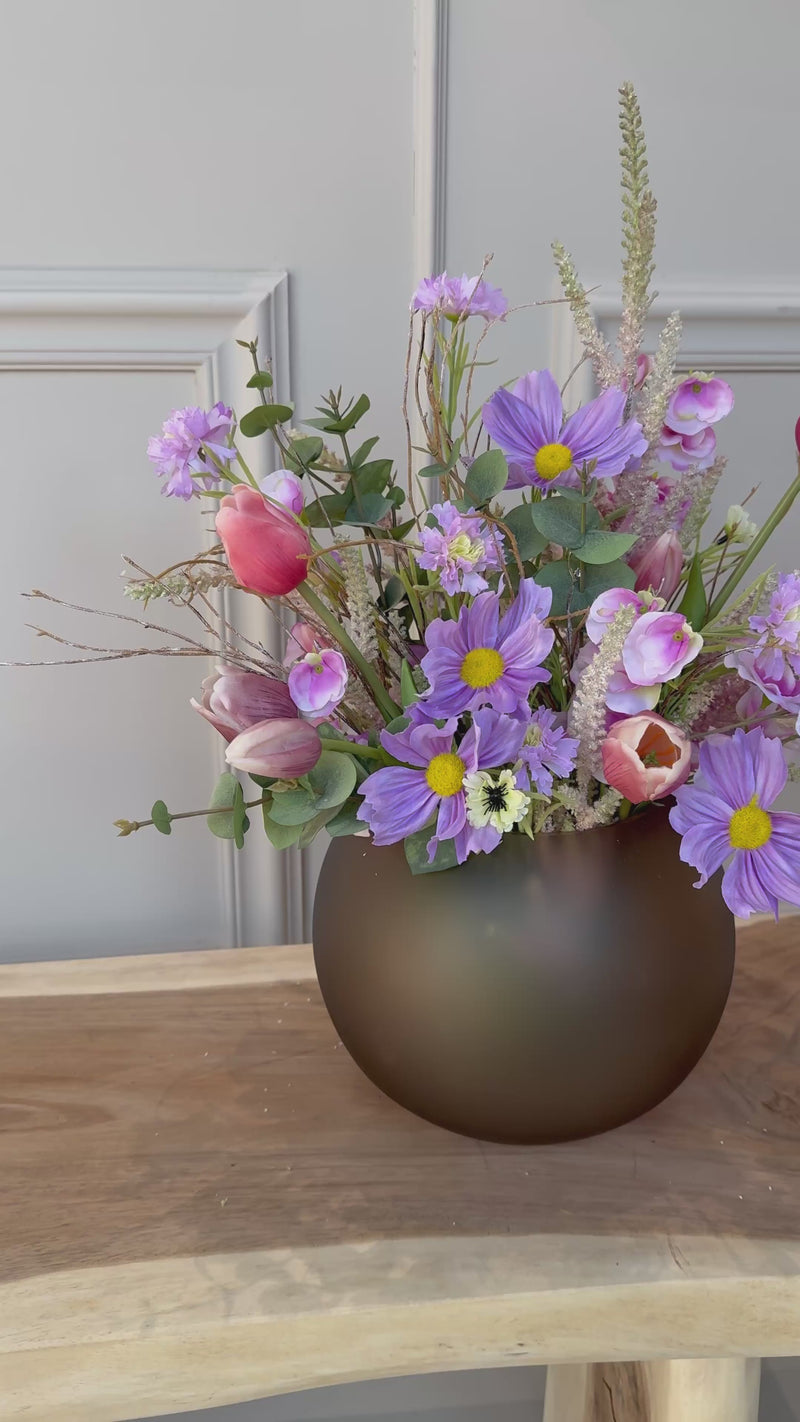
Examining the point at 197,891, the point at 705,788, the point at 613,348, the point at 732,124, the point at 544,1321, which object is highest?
the point at 732,124

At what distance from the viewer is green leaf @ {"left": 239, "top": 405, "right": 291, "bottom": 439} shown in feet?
1.54

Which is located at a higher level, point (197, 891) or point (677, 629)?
point (677, 629)

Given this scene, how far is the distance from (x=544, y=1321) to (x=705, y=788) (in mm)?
254

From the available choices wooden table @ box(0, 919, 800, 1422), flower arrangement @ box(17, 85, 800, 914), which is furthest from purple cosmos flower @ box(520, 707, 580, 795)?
wooden table @ box(0, 919, 800, 1422)

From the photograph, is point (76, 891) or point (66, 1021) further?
point (76, 891)

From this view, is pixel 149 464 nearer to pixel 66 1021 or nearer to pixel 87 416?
pixel 87 416

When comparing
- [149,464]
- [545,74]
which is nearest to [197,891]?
[149,464]

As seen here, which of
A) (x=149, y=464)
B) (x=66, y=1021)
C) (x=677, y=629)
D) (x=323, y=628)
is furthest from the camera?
(x=149, y=464)

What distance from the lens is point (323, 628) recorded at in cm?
49

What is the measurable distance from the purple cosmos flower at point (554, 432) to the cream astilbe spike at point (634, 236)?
A: 28 millimetres

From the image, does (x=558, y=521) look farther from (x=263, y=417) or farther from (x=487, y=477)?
(x=263, y=417)

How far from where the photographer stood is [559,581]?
454mm

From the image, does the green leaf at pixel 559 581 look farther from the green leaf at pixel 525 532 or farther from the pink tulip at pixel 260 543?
the pink tulip at pixel 260 543

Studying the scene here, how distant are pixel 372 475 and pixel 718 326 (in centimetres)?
48
